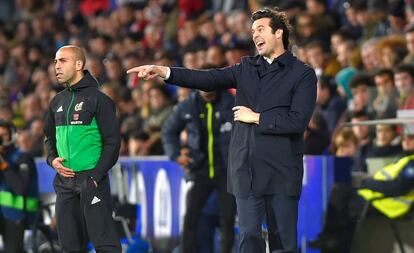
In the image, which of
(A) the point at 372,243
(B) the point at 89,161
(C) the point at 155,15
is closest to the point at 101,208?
(B) the point at 89,161

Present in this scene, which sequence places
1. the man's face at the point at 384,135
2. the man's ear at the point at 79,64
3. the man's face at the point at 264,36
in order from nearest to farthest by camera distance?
the man's face at the point at 264,36, the man's ear at the point at 79,64, the man's face at the point at 384,135

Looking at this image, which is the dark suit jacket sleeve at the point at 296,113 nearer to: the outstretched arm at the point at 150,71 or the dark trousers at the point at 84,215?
the outstretched arm at the point at 150,71

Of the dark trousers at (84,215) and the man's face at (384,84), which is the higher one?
the man's face at (384,84)

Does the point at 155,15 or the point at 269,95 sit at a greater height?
the point at 155,15

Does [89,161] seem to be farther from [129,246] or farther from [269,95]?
[129,246]

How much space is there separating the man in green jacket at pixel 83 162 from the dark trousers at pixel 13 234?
9.58 ft

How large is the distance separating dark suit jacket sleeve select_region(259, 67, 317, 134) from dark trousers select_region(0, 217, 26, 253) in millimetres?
4694

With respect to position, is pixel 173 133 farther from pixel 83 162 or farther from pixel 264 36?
pixel 264 36

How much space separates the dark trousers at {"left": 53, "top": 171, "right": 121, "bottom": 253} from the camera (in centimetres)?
938

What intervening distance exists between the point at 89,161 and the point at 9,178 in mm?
2921

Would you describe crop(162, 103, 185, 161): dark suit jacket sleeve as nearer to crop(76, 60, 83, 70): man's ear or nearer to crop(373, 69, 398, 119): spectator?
crop(373, 69, 398, 119): spectator

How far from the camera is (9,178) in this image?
12.2m

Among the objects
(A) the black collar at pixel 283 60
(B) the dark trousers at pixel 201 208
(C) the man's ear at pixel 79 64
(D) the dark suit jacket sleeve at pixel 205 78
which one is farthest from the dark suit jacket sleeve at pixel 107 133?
(B) the dark trousers at pixel 201 208

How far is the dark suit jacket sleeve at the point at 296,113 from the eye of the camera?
8.39 metres
